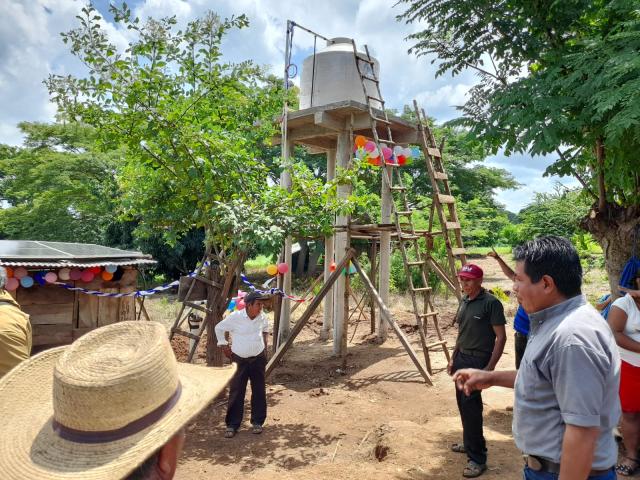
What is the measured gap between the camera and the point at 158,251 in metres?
20.6

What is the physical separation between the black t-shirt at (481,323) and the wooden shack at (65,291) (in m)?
5.71

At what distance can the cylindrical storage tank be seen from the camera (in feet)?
31.9

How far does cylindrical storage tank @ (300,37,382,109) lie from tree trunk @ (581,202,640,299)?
5224 mm

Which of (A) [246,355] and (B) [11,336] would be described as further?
(A) [246,355]

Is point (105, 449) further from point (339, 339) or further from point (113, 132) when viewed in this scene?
point (339, 339)

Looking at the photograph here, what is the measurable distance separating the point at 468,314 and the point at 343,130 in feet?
18.6

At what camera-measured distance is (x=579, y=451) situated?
191 cm

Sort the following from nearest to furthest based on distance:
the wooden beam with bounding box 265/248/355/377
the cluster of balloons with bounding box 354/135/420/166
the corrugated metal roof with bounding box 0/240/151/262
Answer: the corrugated metal roof with bounding box 0/240/151/262, the wooden beam with bounding box 265/248/355/377, the cluster of balloons with bounding box 354/135/420/166

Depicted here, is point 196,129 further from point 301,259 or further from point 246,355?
point 301,259

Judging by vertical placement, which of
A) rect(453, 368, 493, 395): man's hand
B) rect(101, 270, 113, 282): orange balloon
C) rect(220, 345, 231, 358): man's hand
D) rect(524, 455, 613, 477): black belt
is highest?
rect(453, 368, 493, 395): man's hand

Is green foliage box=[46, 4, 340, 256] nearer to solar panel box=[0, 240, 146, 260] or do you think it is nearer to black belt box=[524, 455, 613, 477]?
solar panel box=[0, 240, 146, 260]

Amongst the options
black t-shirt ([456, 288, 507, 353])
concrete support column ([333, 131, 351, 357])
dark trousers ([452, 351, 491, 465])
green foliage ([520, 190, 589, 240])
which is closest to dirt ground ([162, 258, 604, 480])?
dark trousers ([452, 351, 491, 465])

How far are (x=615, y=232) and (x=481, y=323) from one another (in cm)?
185

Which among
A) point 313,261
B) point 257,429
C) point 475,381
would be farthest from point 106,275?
point 313,261
